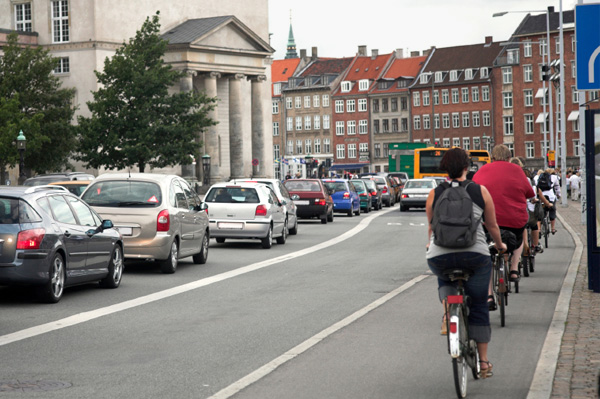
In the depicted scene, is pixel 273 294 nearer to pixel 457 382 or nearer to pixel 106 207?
pixel 106 207

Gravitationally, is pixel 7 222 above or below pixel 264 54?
below

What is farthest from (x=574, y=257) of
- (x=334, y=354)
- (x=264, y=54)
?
(x=264, y=54)

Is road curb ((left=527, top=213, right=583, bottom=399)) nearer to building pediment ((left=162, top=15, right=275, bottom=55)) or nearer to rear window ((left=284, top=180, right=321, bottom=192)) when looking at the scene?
rear window ((left=284, top=180, right=321, bottom=192))

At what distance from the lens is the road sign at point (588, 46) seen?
12.7m

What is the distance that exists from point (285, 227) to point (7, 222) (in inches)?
593

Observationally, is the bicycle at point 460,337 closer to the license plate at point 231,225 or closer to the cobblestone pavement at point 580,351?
the cobblestone pavement at point 580,351

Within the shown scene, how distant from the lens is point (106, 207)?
59.4ft

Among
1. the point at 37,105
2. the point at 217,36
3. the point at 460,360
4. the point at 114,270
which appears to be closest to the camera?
the point at 460,360

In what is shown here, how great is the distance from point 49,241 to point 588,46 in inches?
270

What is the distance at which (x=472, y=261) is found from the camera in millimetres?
7824

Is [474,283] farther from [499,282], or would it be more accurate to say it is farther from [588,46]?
[588,46]

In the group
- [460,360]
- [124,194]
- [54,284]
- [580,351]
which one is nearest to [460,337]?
[460,360]

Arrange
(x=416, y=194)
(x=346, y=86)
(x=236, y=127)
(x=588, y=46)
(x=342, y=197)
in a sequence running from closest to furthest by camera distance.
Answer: (x=588, y=46)
(x=342, y=197)
(x=416, y=194)
(x=236, y=127)
(x=346, y=86)

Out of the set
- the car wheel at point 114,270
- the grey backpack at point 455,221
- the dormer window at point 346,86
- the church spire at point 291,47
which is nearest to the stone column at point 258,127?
the dormer window at point 346,86
